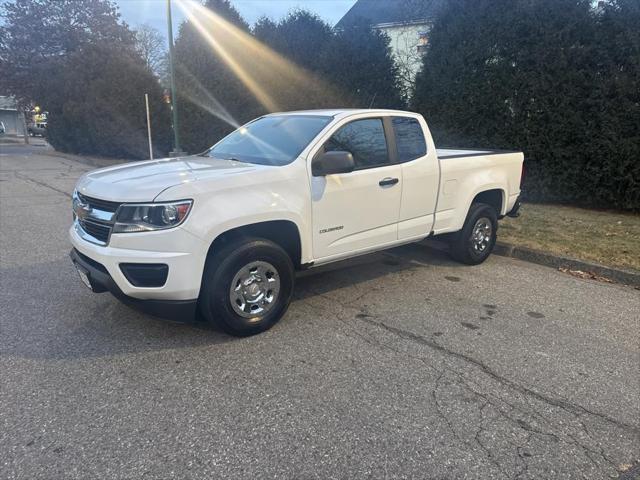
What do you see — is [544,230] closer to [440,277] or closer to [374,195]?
[440,277]

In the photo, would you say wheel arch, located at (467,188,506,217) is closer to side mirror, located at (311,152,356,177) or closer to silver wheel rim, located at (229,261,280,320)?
side mirror, located at (311,152,356,177)

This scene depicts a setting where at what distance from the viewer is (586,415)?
3.01 meters

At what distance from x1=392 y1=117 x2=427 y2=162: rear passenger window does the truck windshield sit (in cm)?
89

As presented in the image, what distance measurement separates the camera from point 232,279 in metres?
3.69

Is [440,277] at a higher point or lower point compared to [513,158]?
lower

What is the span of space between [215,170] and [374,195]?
1.58 meters

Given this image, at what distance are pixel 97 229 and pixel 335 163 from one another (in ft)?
6.53

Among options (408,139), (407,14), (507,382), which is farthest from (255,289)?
(407,14)

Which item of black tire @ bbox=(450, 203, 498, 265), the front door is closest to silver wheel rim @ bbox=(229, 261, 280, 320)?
the front door

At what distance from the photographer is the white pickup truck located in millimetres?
3438

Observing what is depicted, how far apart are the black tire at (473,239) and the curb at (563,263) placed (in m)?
0.53

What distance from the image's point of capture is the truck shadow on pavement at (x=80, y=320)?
12.0 ft

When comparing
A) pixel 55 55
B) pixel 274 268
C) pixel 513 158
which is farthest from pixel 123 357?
pixel 55 55

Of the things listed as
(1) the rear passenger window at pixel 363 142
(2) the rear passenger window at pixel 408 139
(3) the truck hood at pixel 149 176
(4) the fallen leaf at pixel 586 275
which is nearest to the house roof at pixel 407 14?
(2) the rear passenger window at pixel 408 139
